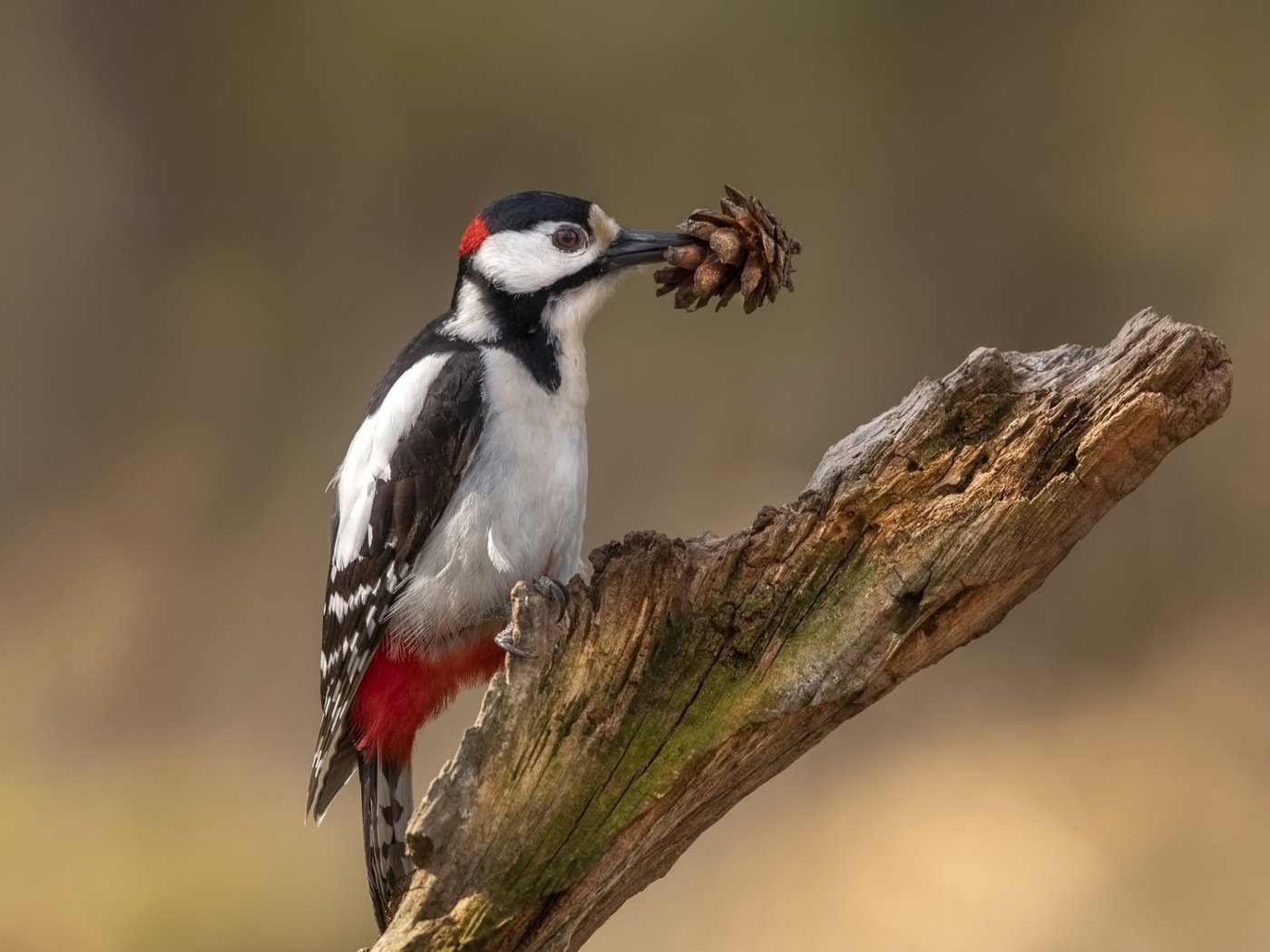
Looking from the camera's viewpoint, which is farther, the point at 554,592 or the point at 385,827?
the point at 385,827

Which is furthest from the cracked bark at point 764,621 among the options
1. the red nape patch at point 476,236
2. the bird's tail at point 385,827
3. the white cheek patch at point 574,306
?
the red nape patch at point 476,236

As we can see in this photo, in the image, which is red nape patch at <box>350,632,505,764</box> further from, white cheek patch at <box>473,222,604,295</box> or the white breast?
white cheek patch at <box>473,222,604,295</box>

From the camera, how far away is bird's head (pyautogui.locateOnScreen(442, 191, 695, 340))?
7.59 feet

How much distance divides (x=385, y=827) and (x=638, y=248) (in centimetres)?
112

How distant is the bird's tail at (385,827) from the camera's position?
2.24 metres

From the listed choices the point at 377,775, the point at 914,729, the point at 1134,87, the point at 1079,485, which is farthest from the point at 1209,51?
the point at 377,775

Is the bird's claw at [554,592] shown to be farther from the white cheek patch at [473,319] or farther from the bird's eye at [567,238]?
the bird's eye at [567,238]

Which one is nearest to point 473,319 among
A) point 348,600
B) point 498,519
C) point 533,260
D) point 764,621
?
point 533,260

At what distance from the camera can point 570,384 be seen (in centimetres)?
232

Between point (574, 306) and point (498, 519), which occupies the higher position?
point (574, 306)

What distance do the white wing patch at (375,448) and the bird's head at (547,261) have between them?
132mm

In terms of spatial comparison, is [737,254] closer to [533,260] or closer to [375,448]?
[533,260]

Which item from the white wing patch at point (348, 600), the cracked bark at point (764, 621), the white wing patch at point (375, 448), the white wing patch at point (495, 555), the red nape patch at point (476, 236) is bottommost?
the cracked bark at point (764, 621)

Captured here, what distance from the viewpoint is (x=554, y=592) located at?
1.93 metres
